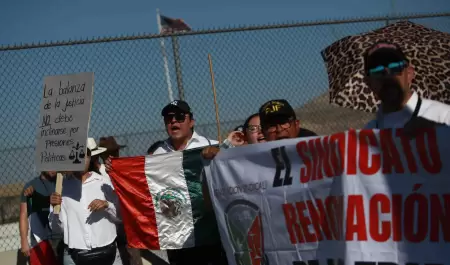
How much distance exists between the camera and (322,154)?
145 inches

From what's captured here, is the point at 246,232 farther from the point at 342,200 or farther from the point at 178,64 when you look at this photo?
the point at 178,64

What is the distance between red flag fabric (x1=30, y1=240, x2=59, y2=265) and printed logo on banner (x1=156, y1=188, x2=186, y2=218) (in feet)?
4.74

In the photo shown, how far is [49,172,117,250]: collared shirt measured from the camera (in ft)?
17.5

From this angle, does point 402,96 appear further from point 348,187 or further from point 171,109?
point 171,109

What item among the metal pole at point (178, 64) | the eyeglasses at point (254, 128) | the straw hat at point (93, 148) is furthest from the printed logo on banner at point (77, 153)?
the metal pole at point (178, 64)

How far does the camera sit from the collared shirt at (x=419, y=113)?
127 inches

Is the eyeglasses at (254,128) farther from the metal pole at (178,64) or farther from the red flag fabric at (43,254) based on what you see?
the red flag fabric at (43,254)

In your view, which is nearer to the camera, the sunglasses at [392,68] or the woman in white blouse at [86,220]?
the sunglasses at [392,68]

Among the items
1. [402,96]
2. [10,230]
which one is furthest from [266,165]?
[10,230]

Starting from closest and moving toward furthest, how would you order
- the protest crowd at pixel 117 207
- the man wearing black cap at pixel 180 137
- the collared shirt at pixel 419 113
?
the collared shirt at pixel 419 113 → the protest crowd at pixel 117 207 → the man wearing black cap at pixel 180 137

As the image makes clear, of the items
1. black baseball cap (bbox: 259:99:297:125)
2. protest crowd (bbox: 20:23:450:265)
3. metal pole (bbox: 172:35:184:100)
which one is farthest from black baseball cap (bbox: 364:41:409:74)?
metal pole (bbox: 172:35:184:100)

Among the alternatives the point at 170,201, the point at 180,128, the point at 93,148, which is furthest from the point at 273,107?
the point at 93,148

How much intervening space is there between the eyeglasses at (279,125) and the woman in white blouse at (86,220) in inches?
73.7

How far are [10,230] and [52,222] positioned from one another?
1531mm
